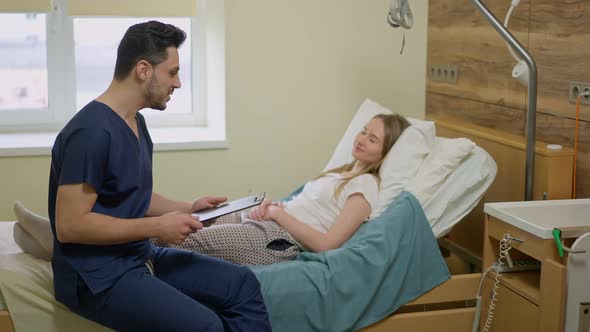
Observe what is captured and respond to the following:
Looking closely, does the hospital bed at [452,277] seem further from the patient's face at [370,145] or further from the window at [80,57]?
the window at [80,57]

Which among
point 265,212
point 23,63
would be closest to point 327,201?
point 265,212

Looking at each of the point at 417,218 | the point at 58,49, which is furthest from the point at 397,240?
the point at 58,49

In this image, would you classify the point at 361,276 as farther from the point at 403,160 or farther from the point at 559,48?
the point at 559,48

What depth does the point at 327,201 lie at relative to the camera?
2.85 m

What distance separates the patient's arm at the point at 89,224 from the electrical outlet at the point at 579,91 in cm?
143

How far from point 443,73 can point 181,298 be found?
197 centimetres

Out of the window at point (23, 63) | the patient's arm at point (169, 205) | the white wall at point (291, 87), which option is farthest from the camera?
the window at point (23, 63)

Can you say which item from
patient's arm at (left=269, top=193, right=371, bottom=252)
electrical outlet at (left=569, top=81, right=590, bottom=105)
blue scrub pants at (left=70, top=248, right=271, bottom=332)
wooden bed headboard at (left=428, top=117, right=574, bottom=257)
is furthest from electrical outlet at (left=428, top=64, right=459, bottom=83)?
blue scrub pants at (left=70, top=248, right=271, bottom=332)

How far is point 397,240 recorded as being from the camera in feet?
8.62

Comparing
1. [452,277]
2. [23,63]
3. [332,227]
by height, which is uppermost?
[23,63]

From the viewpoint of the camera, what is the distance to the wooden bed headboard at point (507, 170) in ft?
8.89

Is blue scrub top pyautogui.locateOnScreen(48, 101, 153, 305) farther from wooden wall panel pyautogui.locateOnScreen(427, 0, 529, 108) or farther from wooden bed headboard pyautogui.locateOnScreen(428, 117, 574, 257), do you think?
wooden wall panel pyautogui.locateOnScreen(427, 0, 529, 108)

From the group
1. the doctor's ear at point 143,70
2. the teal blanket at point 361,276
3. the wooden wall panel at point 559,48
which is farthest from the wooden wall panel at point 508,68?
the doctor's ear at point 143,70

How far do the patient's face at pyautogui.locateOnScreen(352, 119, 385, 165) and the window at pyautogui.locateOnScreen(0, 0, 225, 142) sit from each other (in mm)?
1050
